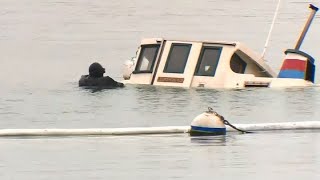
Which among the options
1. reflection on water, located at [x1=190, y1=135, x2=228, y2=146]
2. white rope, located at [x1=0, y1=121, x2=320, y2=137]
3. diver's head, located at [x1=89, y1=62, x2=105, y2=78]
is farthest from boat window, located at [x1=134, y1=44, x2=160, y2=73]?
reflection on water, located at [x1=190, y1=135, x2=228, y2=146]

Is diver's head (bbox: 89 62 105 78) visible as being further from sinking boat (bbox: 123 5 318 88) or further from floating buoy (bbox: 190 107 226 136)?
floating buoy (bbox: 190 107 226 136)

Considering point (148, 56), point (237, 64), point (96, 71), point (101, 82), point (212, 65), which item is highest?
point (237, 64)

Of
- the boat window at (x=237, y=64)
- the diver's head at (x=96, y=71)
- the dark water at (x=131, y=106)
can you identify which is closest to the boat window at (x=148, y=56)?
the dark water at (x=131, y=106)

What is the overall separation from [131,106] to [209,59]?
397 cm

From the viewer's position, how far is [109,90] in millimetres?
47938

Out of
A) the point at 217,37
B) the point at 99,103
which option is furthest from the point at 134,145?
the point at 217,37

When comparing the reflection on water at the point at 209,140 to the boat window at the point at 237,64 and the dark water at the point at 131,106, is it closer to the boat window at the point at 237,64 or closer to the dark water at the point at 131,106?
the dark water at the point at 131,106

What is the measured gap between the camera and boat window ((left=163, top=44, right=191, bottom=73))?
152ft

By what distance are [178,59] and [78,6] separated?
207 feet

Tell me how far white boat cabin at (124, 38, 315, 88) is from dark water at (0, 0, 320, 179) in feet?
1.18

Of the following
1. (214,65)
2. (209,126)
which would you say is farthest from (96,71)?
(209,126)

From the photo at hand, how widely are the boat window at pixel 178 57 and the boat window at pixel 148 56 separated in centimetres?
57

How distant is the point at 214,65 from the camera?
46.3m

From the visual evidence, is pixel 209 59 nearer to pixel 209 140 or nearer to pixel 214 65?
pixel 214 65
